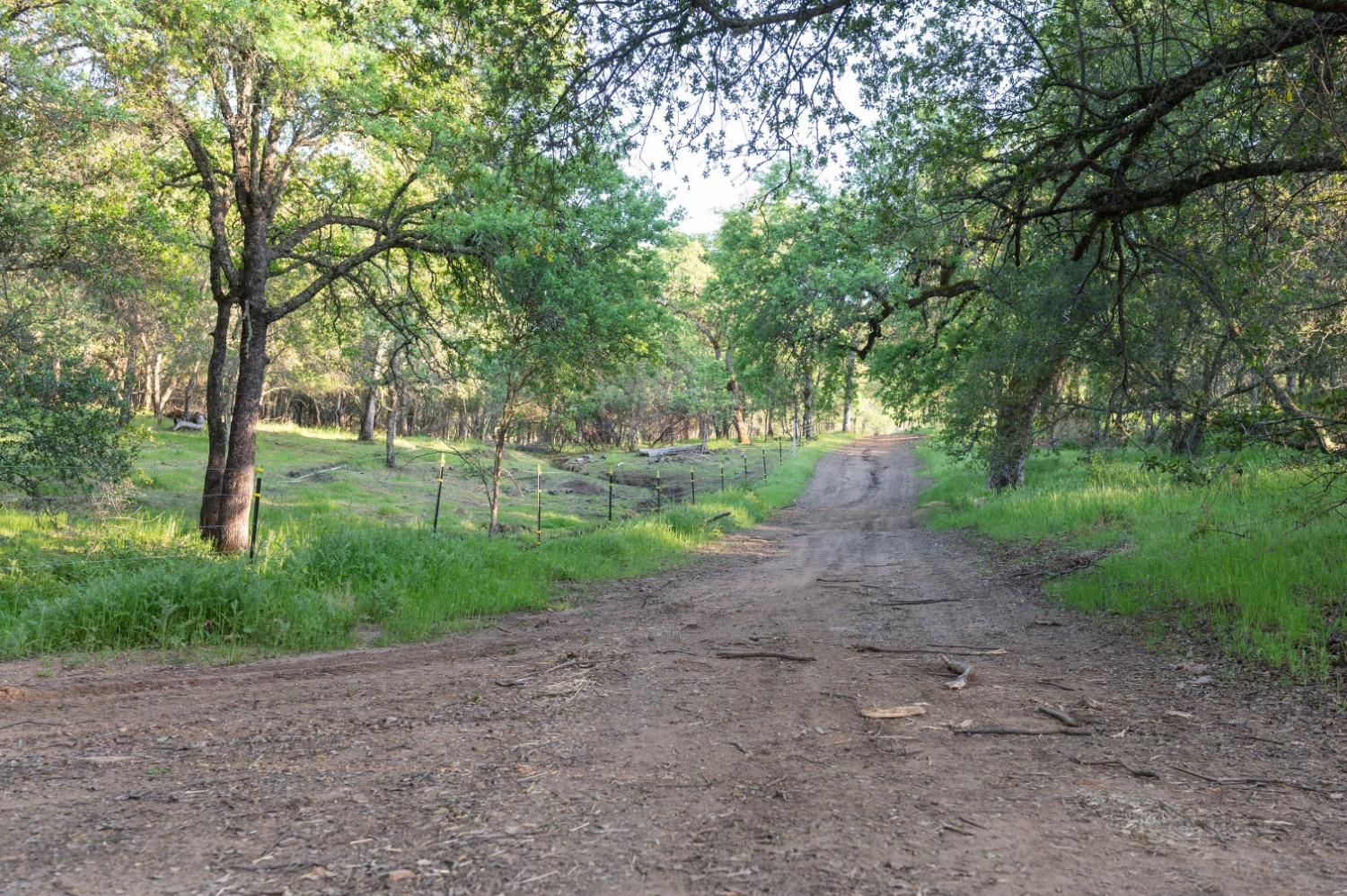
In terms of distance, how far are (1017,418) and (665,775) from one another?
14.4 metres

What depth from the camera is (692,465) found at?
3612cm

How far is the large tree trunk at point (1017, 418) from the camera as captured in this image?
14.9 metres

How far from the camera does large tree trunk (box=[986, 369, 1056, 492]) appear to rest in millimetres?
14883

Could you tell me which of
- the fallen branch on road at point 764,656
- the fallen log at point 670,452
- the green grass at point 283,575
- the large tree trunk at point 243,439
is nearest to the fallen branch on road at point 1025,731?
the fallen branch on road at point 764,656

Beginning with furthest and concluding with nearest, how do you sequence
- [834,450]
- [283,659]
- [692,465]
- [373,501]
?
[834,450]
[692,465]
[373,501]
[283,659]

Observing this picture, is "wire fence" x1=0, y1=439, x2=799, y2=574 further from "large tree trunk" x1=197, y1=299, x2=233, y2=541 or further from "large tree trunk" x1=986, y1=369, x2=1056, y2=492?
"large tree trunk" x1=986, y1=369, x2=1056, y2=492

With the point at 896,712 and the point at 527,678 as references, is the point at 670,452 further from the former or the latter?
the point at 896,712

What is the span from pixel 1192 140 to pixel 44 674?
10.6 m

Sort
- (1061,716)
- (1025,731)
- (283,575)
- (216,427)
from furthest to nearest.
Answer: (216,427), (283,575), (1061,716), (1025,731)

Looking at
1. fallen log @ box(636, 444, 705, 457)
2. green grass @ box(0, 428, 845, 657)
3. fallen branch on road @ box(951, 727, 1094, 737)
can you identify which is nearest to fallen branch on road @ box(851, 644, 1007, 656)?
fallen branch on road @ box(951, 727, 1094, 737)

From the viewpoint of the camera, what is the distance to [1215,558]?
7.57m

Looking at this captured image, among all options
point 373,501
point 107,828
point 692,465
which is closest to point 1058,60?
point 107,828

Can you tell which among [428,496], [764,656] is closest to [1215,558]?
[764,656]

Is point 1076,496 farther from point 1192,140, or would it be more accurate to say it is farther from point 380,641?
point 380,641
